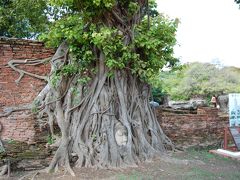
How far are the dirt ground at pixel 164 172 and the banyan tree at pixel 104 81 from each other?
255 millimetres

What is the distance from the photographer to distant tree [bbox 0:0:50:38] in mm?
8898

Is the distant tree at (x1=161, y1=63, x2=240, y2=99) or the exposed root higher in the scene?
the distant tree at (x1=161, y1=63, x2=240, y2=99)

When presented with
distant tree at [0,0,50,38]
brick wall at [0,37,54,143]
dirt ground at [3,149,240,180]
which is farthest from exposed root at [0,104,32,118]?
distant tree at [0,0,50,38]

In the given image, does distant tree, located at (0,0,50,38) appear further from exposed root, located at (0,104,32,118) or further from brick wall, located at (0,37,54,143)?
exposed root, located at (0,104,32,118)

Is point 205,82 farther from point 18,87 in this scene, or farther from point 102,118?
point 18,87

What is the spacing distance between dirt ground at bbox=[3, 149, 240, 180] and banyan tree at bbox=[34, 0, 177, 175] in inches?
10.0

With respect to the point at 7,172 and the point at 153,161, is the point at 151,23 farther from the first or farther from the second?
the point at 7,172

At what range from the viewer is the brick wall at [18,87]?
6.32 m

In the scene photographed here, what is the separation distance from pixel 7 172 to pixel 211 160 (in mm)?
3891

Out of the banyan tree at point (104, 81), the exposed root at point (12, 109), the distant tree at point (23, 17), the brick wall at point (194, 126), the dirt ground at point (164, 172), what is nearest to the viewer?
the dirt ground at point (164, 172)

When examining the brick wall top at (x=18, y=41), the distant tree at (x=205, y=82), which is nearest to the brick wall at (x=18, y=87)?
the brick wall top at (x=18, y=41)

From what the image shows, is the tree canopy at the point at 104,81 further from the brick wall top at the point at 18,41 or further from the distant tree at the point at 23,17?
the distant tree at the point at 23,17

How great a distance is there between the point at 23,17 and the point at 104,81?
4.41 m

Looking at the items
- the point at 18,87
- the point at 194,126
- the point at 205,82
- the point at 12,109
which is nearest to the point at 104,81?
the point at 18,87
